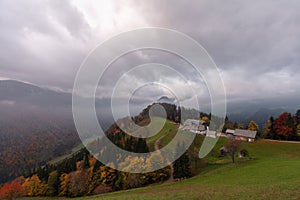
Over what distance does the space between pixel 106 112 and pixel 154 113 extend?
6568mm

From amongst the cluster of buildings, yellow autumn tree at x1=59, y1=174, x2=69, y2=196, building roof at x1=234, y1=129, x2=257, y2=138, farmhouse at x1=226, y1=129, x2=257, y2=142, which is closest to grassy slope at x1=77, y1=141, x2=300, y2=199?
farmhouse at x1=226, y1=129, x2=257, y2=142

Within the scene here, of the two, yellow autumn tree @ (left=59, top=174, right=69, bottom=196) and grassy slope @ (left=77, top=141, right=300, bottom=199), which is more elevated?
grassy slope @ (left=77, top=141, right=300, bottom=199)

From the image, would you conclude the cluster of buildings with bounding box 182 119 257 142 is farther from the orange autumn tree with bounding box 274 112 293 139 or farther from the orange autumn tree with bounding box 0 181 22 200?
the orange autumn tree with bounding box 0 181 22 200

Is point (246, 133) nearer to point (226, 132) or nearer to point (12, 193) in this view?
point (226, 132)

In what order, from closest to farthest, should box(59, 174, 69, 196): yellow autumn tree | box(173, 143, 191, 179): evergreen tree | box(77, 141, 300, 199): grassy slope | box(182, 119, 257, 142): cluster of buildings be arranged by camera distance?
box(77, 141, 300, 199): grassy slope, box(173, 143, 191, 179): evergreen tree, box(59, 174, 69, 196): yellow autumn tree, box(182, 119, 257, 142): cluster of buildings

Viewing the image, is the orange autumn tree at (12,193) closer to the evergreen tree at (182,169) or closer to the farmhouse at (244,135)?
the evergreen tree at (182,169)

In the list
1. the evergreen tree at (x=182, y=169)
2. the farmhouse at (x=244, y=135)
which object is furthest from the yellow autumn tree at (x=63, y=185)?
the farmhouse at (x=244, y=135)

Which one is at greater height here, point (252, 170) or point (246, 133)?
point (246, 133)

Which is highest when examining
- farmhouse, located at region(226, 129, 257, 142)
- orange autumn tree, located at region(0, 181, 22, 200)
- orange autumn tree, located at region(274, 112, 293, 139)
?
orange autumn tree, located at region(274, 112, 293, 139)

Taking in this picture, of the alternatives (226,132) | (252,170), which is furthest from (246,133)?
(252,170)

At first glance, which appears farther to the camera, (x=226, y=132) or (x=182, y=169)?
(x=226, y=132)

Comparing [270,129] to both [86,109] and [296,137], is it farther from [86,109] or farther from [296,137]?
[86,109]

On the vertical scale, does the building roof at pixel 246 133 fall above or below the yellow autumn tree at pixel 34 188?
above

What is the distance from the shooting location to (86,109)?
8023 mm
